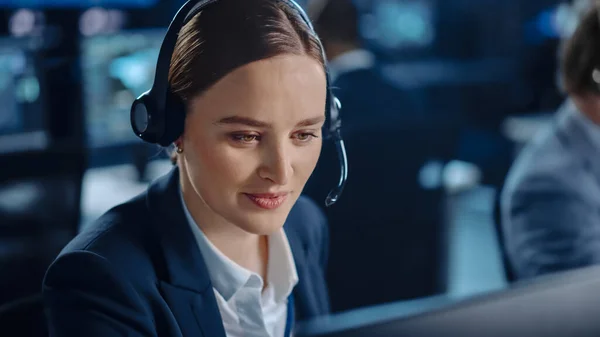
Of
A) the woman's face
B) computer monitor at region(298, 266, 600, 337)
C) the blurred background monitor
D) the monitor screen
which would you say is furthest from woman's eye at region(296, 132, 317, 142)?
the blurred background monitor

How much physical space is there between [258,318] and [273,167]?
0.20 meters

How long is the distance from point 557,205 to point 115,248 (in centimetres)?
89

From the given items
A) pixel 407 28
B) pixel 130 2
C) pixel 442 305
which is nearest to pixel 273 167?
pixel 442 305

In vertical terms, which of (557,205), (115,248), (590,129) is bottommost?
(557,205)

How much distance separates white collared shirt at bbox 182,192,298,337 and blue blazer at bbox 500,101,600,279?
67 centimetres

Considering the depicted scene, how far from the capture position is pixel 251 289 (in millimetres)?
842

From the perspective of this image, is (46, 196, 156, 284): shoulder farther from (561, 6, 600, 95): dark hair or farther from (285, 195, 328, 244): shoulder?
(561, 6, 600, 95): dark hair

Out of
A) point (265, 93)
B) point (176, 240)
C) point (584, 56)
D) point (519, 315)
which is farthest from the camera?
point (584, 56)

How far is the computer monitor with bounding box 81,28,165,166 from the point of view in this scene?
1513 millimetres

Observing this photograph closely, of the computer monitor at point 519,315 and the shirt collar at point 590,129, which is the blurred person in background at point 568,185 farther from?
the computer monitor at point 519,315

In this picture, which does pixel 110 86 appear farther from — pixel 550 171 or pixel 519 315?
pixel 519 315

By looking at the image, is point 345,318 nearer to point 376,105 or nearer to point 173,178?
point 173,178

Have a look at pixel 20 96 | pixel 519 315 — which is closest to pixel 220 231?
pixel 519 315

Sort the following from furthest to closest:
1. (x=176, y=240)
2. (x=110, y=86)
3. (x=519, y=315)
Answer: (x=110, y=86) → (x=176, y=240) → (x=519, y=315)
